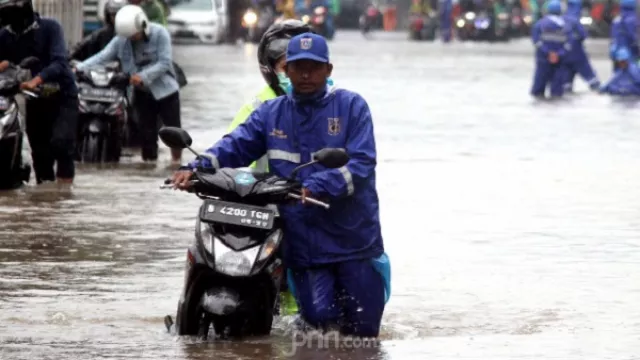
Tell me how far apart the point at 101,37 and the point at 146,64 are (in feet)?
2.62

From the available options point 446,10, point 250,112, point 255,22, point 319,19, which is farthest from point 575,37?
point 446,10

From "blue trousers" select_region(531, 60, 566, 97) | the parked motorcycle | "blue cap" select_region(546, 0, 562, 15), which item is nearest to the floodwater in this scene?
"blue trousers" select_region(531, 60, 566, 97)

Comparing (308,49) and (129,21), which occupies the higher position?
(308,49)

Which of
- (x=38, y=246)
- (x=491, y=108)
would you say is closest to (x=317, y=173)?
(x=38, y=246)

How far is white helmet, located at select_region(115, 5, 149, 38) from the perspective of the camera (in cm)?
1741

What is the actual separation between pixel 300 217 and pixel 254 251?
1.16ft

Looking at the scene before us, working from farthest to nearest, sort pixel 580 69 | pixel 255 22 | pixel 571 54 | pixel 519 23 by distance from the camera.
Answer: pixel 519 23 → pixel 255 22 → pixel 580 69 → pixel 571 54

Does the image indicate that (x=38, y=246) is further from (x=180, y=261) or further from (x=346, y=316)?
(x=346, y=316)

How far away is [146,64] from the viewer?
18156 millimetres

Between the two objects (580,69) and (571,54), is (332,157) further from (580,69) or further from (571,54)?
(580,69)

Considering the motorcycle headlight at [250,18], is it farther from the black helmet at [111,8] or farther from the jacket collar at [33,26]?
the jacket collar at [33,26]

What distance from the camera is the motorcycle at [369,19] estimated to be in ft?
233

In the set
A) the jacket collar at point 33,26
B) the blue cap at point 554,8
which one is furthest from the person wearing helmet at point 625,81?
the jacket collar at point 33,26

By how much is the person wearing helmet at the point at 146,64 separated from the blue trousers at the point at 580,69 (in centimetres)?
1637
